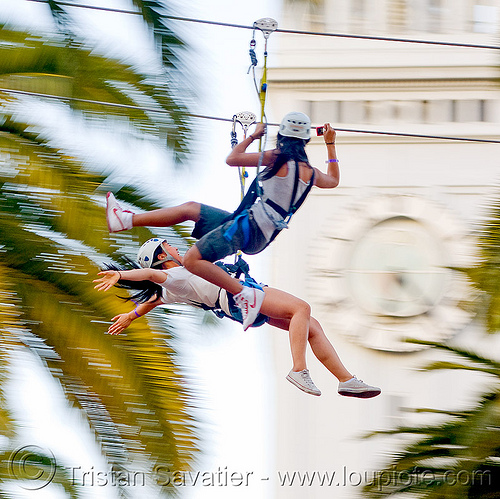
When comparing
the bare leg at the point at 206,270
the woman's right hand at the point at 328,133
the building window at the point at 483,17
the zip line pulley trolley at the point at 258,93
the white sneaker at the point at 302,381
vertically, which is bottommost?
the white sneaker at the point at 302,381

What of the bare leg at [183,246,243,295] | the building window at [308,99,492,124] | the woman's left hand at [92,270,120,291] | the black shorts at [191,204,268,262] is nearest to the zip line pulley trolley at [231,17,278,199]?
the black shorts at [191,204,268,262]

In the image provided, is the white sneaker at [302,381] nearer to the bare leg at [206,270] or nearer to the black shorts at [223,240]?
the bare leg at [206,270]

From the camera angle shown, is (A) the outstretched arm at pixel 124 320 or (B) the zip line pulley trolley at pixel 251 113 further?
(A) the outstretched arm at pixel 124 320

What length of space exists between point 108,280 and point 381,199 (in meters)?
11.4

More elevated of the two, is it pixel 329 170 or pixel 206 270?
pixel 329 170

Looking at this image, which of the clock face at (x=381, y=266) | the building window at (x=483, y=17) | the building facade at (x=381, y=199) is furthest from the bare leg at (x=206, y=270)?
the clock face at (x=381, y=266)

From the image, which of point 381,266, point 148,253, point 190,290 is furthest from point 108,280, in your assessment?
point 381,266

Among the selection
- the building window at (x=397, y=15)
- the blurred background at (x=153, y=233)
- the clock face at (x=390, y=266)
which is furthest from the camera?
the clock face at (x=390, y=266)

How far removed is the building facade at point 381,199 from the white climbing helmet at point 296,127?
1740 millimetres

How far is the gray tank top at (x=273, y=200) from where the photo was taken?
6.59 metres

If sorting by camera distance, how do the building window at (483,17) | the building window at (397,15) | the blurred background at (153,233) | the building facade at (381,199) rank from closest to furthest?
the blurred background at (153,233) < the building facade at (381,199) < the building window at (483,17) < the building window at (397,15)

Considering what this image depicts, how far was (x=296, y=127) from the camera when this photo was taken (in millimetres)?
6621

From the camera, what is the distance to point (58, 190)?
25.9ft

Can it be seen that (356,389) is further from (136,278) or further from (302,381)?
(136,278)
